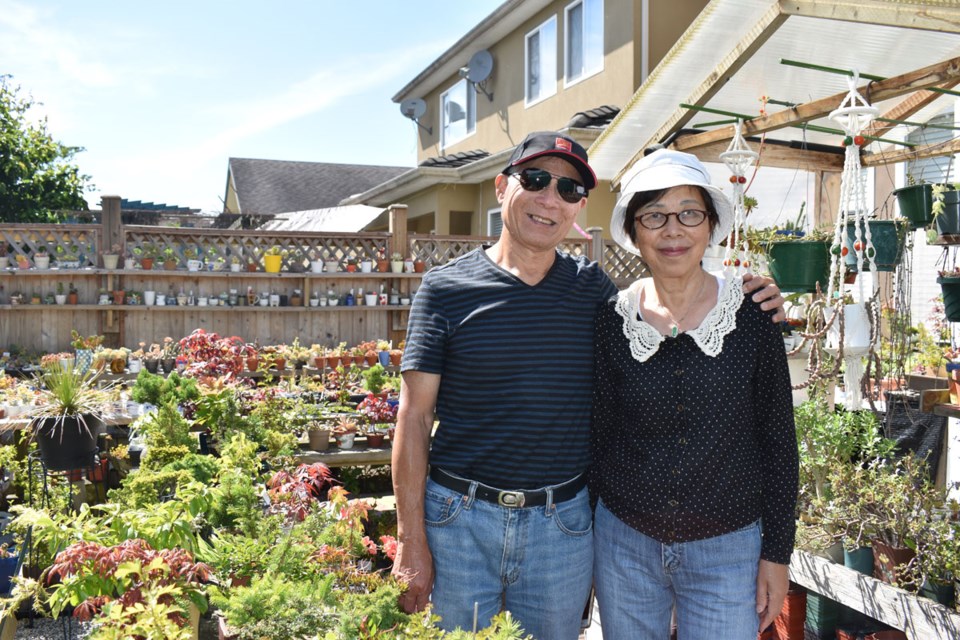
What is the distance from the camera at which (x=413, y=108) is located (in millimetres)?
18500

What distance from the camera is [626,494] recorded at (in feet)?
7.04

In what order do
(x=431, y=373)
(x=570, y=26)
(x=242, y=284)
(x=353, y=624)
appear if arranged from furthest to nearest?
(x=570, y=26) < (x=242, y=284) < (x=431, y=373) < (x=353, y=624)

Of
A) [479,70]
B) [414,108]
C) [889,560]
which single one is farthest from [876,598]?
[414,108]

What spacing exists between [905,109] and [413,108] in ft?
50.0

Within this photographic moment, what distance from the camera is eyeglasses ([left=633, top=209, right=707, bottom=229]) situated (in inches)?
84.4

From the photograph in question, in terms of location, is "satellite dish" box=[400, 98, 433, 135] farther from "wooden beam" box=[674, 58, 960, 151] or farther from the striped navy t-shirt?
the striped navy t-shirt

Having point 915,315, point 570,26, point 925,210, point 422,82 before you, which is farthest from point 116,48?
point 925,210

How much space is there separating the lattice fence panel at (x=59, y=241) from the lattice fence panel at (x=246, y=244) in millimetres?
524

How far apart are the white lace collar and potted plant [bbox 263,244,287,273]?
9.59 m

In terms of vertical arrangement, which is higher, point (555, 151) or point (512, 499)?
point (555, 151)

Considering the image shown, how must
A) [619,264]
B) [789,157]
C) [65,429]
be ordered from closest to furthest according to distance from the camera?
1. [65,429]
2. [789,157]
3. [619,264]

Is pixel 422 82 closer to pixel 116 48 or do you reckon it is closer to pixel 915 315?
pixel 116 48

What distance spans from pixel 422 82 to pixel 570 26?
5.93m

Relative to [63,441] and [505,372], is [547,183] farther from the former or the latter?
[63,441]
